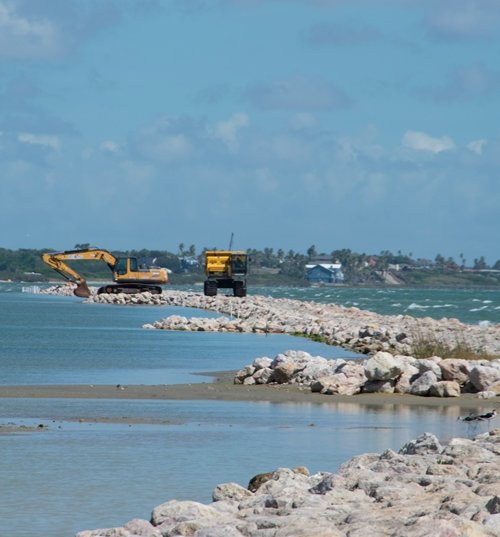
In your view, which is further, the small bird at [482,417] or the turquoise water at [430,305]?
the turquoise water at [430,305]

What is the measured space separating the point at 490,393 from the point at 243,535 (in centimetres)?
1199

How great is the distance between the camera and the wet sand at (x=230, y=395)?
65.2 feet

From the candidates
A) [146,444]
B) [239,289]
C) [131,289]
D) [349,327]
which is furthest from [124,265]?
[146,444]

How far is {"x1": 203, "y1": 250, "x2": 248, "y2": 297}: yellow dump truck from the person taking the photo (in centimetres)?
7894

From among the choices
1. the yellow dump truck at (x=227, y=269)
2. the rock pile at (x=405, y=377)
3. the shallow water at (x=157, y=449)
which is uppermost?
the yellow dump truck at (x=227, y=269)

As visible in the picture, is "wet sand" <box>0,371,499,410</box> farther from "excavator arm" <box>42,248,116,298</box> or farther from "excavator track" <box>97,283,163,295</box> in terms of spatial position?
"excavator track" <box>97,283,163,295</box>

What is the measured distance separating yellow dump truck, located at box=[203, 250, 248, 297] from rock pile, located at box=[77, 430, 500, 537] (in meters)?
66.9

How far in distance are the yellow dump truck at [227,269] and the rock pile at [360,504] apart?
66.9 m

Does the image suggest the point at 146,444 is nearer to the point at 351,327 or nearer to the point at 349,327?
the point at 349,327

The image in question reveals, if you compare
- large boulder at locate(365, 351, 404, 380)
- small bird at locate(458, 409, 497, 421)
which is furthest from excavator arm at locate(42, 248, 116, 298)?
small bird at locate(458, 409, 497, 421)

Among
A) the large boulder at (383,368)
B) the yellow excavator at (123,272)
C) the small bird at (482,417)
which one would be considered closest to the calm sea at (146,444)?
the small bird at (482,417)

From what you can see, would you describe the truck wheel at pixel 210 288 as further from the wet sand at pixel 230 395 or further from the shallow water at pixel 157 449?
the shallow water at pixel 157 449

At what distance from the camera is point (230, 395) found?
2086 centimetres

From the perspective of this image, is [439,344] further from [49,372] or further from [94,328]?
[94,328]
